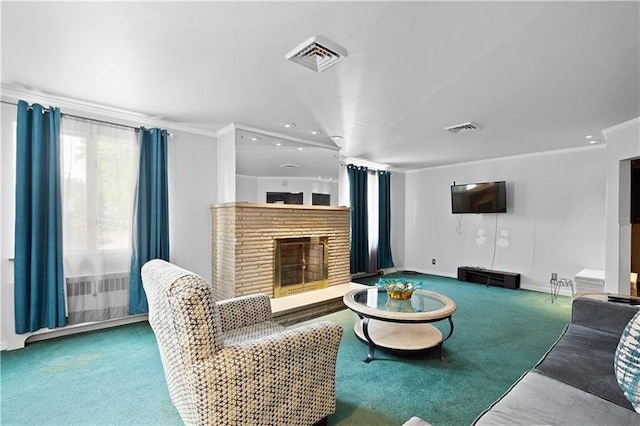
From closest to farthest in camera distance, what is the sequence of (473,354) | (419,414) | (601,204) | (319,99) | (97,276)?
1. (419,414)
2. (473,354)
3. (319,99)
4. (97,276)
5. (601,204)

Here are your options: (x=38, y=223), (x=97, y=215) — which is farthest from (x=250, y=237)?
(x=38, y=223)

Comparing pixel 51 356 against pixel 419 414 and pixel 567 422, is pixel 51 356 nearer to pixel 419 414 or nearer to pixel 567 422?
pixel 419 414

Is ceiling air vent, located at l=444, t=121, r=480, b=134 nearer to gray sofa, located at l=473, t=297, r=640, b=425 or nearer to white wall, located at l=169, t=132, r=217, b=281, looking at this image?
gray sofa, located at l=473, t=297, r=640, b=425

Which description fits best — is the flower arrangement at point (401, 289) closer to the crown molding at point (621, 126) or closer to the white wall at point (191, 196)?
the white wall at point (191, 196)

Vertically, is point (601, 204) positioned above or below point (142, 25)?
below

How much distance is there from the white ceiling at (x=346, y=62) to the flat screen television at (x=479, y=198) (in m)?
1.94

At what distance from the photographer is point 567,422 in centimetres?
122

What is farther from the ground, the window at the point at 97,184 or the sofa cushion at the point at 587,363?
the window at the point at 97,184

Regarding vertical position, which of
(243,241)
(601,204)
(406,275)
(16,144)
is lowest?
(406,275)

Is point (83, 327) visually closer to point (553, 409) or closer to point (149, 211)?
point (149, 211)

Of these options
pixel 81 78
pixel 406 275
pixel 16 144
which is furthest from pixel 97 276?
pixel 406 275

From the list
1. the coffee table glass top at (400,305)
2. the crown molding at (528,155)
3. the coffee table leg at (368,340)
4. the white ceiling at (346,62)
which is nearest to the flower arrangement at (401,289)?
the coffee table glass top at (400,305)

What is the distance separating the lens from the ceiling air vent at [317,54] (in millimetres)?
2039

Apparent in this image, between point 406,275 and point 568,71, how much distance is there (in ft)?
16.2
